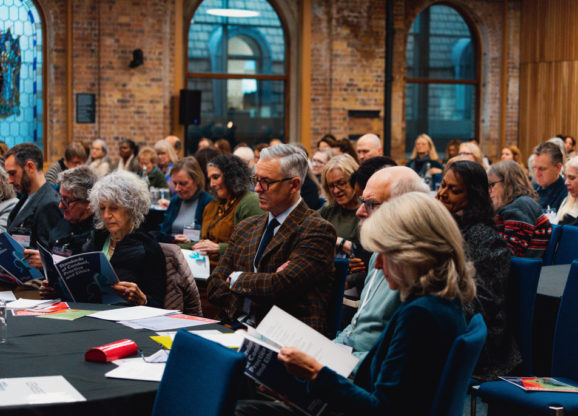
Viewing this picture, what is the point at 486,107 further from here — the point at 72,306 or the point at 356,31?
the point at 72,306

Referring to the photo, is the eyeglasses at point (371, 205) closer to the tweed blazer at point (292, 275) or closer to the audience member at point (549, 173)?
the tweed blazer at point (292, 275)

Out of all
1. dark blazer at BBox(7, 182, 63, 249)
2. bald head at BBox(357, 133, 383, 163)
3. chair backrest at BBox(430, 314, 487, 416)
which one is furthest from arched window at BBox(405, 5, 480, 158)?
chair backrest at BBox(430, 314, 487, 416)

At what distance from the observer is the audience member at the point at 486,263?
115 inches

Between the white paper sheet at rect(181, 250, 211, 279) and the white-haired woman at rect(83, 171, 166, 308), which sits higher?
the white-haired woman at rect(83, 171, 166, 308)

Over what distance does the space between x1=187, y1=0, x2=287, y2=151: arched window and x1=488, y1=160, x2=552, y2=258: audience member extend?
27.3ft

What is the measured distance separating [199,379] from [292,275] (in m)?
1.26

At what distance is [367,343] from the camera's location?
2625 mm

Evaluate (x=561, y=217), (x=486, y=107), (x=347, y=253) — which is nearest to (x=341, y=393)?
(x=347, y=253)

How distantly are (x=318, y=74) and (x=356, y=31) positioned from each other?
108 centimetres

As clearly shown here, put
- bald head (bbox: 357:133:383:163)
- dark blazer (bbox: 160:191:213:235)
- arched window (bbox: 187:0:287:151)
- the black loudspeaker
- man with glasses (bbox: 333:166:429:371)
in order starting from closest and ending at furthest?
man with glasses (bbox: 333:166:429:371) → dark blazer (bbox: 160:191:213:235) → bald head (bbox: 357:133:383:163) → the black loudspeaker → arched window (bbox: 187:0:287:151)

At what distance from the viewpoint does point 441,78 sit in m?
13.6

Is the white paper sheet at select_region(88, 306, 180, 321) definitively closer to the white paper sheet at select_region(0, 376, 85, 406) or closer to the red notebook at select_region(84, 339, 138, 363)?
the red notebook at select_region(84, 339, 138, 363)

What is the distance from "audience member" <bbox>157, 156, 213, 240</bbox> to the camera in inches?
222

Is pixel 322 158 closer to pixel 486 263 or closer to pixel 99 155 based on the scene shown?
pixel 99 155
